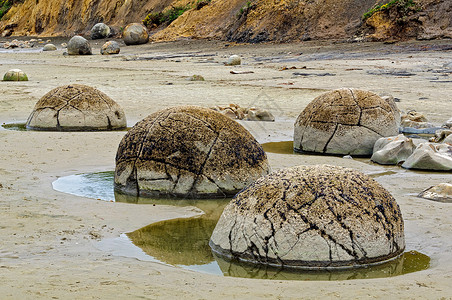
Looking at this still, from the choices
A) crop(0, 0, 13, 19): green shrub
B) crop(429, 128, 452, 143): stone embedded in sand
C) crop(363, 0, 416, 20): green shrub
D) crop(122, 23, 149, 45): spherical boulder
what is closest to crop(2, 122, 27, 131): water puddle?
crop(429, 128, 452, 143): stone embedded in sand

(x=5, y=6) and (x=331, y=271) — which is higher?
(x=331, y=271)

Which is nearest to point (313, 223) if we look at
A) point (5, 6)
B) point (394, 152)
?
point (394, 152)

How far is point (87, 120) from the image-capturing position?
37.1ft

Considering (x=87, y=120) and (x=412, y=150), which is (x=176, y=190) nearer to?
(x=412, y=150)

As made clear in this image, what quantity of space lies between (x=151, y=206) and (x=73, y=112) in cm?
516

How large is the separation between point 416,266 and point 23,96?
13.1 m

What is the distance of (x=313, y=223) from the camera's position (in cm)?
475

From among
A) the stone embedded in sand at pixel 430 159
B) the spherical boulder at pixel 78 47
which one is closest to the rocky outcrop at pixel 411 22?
the spherical boulder at pixel 78 47

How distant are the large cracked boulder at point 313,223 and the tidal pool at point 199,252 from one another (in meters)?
0.08

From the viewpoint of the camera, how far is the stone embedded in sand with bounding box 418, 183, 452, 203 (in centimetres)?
662

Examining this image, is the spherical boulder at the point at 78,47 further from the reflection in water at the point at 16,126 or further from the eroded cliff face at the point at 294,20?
the reflection in water at the point at 16,126

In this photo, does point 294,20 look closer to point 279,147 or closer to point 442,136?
point 279,147

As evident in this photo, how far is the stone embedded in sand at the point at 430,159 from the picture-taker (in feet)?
27.5

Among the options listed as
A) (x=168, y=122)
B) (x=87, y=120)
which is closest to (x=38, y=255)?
(x=168, y=122)
